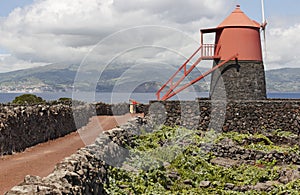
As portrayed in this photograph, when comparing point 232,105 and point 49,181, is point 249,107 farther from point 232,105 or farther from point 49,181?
point 49,181

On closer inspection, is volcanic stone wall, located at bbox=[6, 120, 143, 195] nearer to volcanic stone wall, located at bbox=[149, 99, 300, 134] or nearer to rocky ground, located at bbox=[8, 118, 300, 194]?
rocky ground, located at bbox=[8, 118, 300, 194]

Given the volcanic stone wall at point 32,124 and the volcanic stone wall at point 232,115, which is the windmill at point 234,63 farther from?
the volcanic stone wall at point 32,124

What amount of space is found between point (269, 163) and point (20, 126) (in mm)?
11235

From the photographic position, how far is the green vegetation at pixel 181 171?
1403 cm

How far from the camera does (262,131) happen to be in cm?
2455

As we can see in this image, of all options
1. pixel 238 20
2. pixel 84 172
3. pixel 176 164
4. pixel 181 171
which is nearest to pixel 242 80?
pixel 238 20

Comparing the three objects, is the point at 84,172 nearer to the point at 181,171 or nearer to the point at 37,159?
the point at 37,159

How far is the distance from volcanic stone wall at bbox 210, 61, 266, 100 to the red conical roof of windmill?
2.72 m

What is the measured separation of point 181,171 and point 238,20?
53.6 ft

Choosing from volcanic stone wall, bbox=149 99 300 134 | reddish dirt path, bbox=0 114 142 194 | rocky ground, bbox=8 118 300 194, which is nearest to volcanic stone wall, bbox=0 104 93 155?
reddish dirt path, bbox=0 114 142 194

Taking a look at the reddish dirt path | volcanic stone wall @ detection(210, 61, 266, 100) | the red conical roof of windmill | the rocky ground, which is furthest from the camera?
the red conical roof of windmill

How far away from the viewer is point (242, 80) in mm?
29312

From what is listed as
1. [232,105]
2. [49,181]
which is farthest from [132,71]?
[49,181]

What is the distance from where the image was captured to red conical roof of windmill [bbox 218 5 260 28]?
98.0 feet
